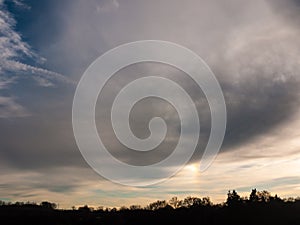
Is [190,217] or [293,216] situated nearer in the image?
[293,216]

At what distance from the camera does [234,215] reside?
14600 centimetres

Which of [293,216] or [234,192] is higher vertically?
[234,192]

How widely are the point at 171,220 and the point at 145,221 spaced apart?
12.5 metres

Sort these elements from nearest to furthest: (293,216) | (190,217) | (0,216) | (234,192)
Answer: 1. (293,216)
2. (190,217)
3. (234,192)
4. (0,216)

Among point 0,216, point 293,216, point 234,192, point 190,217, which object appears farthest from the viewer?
point 0,216

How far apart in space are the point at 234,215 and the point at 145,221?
150 ft

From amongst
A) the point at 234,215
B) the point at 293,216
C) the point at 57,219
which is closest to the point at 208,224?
the point at 234,215

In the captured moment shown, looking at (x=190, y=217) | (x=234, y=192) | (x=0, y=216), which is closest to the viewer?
(x=190, y=217)

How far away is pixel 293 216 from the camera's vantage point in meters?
143

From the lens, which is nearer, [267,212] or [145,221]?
[267,212]

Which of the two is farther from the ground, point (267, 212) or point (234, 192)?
Result: point (234, 192)

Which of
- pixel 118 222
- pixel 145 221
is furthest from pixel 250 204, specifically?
pixel 118 222

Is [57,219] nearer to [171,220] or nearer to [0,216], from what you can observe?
[0,216]

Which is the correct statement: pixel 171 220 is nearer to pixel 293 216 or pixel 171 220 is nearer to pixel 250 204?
pixel 250 204
